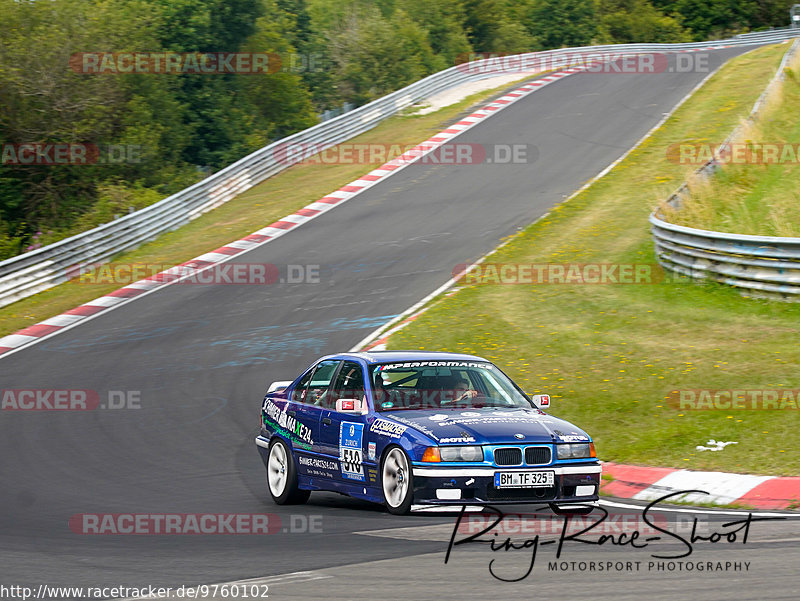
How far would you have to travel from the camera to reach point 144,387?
16000mm

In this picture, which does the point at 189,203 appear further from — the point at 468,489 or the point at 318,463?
the point at 468,489

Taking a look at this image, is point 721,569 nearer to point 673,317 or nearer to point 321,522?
point 321,522

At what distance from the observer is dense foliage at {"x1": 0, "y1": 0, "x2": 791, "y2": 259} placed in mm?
33438

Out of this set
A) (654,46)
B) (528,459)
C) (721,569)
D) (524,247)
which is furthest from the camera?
(654,46)

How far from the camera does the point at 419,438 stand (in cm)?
827

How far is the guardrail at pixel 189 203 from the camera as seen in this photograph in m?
24.3

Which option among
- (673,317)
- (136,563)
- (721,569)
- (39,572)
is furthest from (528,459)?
(673,317)

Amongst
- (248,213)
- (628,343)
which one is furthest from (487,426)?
(248,213)

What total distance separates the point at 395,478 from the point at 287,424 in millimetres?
1853

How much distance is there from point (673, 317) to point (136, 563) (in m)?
11.2

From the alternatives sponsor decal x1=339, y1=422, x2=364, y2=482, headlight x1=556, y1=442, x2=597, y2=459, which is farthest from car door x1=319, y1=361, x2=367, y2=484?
headlight x1=556, y1=442, x2=597, y2=459

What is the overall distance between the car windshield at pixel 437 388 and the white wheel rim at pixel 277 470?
1260 mm

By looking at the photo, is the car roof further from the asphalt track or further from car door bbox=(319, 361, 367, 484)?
the asphalt track

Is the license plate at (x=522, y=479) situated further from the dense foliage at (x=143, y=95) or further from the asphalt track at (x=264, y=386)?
the dense foliage at (x=143, y=95)
